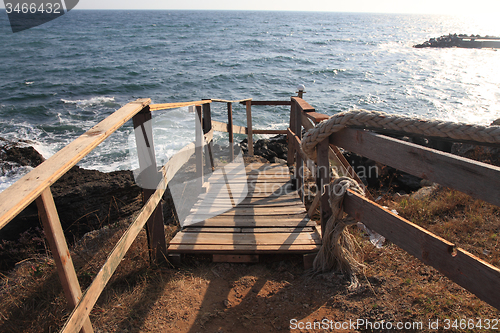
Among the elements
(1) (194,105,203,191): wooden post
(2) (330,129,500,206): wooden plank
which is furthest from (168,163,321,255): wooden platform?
(2) (330,129,500,206): wooden plank

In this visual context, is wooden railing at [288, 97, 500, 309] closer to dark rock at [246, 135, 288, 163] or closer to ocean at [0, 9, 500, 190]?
dark rock at [246, 135, 288, 163]

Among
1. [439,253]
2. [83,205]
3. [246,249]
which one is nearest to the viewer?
[439,253]

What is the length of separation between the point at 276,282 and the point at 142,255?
4.44ft

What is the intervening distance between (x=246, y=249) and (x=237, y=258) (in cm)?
14

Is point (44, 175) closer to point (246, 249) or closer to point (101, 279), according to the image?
point (101, 279)

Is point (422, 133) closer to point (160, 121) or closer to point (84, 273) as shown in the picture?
point (84, 273)

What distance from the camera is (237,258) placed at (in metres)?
3.28

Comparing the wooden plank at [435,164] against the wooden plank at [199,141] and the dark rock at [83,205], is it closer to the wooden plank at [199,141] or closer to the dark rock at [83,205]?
the wooden plank at [199,141]

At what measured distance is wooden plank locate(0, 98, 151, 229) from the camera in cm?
122

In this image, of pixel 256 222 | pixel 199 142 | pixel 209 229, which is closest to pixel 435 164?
pixel 256 222

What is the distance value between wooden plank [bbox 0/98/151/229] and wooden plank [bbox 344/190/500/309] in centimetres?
193

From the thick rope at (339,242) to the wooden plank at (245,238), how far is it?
38cm

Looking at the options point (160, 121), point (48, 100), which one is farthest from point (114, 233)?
point (48, 100)

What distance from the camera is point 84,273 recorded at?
2939 mm
